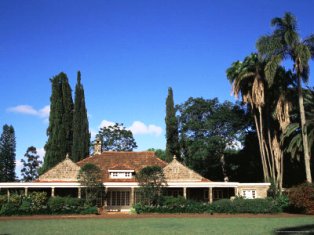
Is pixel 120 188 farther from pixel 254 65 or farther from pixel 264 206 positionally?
pixel 254 65

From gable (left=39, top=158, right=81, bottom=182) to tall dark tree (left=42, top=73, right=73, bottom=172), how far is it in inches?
351

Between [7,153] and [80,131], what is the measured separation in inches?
944

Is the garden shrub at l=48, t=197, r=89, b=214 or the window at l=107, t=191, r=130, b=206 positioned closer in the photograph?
the garden shrub at l=48, t=197, r=89, b=214

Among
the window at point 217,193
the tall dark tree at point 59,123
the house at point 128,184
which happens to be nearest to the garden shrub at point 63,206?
the house at point 128,184

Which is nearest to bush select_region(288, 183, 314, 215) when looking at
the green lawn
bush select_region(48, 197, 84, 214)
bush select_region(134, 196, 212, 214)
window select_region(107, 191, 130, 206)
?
bush select_region(134, 196, 212, 214)

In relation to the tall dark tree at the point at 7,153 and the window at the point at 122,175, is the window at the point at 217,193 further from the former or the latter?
the tall dark tree at the point at 7,153

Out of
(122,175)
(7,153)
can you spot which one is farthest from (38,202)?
(7,153)

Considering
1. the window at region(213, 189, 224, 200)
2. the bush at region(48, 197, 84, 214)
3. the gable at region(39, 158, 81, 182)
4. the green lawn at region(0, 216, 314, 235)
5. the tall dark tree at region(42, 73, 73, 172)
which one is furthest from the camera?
the tall dark tree at region(42, 73, 73, 172)

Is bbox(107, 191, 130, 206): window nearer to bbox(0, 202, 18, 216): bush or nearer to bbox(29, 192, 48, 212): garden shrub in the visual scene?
bbox(29, 192, 48, 212): garden shrub

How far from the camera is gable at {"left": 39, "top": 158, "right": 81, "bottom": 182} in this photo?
34.4 meters

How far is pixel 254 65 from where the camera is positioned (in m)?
37.7

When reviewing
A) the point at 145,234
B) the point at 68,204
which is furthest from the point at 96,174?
the point at 145,234

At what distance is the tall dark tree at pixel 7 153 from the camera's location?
2451 inches

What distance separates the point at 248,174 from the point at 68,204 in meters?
26.0
